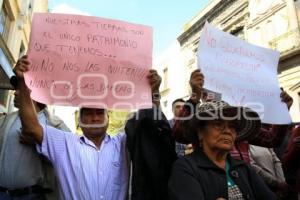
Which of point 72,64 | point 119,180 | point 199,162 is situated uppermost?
point 72,64

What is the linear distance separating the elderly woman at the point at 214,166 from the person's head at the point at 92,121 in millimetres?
643

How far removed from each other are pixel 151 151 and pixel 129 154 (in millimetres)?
213

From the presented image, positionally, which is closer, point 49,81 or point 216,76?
point 49,81

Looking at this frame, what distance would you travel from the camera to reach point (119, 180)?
2195mm

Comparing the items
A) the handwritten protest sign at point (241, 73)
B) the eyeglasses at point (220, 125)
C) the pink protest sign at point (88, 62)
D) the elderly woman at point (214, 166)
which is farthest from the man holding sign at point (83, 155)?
the handwritten protest sign at point (241, 73)

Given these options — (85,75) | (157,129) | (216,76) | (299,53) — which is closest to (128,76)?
(85,75)

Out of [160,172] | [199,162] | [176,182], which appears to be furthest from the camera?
[160,172]

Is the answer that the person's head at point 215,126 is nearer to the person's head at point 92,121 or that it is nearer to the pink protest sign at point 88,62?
the pink protest sign at point 88,62

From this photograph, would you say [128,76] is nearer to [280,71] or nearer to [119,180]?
[119,180]

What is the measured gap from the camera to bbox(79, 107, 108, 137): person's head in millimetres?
2332

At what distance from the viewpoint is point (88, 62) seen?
7.93 feet

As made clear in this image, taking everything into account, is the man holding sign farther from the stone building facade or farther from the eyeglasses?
the stone building facade

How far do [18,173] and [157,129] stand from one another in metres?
1.02

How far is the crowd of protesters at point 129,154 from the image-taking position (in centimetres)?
203
